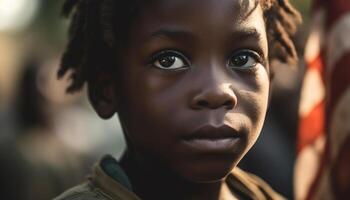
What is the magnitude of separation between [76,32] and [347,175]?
1.11 meters

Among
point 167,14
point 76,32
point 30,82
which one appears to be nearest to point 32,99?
point 30,82

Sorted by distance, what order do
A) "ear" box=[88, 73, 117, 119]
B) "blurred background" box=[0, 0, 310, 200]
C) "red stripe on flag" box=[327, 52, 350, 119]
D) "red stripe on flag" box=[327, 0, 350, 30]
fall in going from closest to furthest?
"ear" box=[88, 73, 117, 119] → "red stripe on flag" box=[327, 52, 350, 119] → "red stripe on flag" box=[327, 0, 350, 30] → "blurred background" box=[0, 0, 310, 200]

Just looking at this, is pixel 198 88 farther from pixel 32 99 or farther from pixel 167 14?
pixel 32 99

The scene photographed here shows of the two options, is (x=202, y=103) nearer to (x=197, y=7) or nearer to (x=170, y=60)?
(x=170, y=60)

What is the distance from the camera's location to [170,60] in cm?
236

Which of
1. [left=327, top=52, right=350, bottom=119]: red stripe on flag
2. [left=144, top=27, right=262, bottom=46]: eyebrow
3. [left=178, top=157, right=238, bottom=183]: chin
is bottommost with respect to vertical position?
[left=327, top=52, right=350, bottom=119]: red stripe on flag

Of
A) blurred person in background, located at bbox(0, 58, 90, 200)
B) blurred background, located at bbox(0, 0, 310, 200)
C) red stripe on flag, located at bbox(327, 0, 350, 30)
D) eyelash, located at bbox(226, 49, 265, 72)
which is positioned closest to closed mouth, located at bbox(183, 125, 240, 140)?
eyelash, located at bbox(226, 49, 265, 72)

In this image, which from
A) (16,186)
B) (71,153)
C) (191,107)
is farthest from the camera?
(71,153)

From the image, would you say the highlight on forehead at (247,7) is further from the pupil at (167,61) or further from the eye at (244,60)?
the pupil at (167,61)

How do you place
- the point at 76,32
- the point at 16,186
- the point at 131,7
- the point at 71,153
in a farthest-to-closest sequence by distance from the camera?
1. the point at 71,153
2. the point at 16,186
3. the point at 76,32
4. the point at 131,7

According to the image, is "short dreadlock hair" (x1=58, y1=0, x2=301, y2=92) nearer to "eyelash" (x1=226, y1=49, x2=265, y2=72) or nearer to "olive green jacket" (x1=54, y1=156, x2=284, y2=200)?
"eyelash" (x1=226, y1=49, x2=265, y2=72)

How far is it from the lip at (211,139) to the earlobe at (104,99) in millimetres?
424

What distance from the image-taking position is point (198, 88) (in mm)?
2297

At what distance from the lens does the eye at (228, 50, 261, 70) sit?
2395mm
